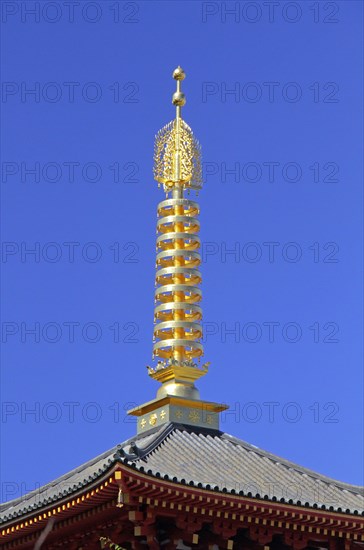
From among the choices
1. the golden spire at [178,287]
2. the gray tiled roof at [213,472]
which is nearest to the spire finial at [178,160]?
the golden spire at [178,287]

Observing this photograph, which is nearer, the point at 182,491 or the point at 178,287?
the point at 182,491

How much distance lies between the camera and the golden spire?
3072cm

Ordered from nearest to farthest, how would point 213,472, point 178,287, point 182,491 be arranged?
1. point 182,491
2. point 213,472
3. point 178,287

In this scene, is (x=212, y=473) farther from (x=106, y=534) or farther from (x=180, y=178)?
(x=180, y=178)

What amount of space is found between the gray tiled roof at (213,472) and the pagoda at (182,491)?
0.04 meters

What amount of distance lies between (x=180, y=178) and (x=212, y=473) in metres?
10.4

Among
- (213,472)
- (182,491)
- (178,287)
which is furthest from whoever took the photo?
(178,287)

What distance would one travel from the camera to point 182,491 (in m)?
24.5

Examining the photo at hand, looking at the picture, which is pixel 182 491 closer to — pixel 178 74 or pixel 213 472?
pixel 213 472

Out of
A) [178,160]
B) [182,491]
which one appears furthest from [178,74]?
[182,491]

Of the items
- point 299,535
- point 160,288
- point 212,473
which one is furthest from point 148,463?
point 160,288

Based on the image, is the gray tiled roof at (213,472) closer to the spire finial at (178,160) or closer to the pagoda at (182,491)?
the pagoda at (182,491)

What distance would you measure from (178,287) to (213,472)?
7184mm

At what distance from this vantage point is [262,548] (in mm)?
26562
